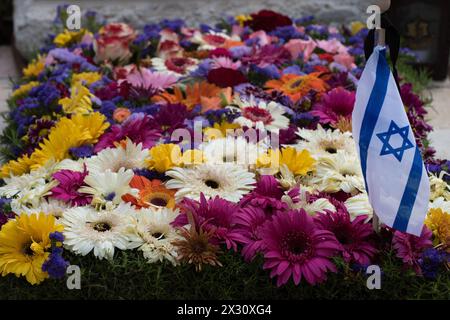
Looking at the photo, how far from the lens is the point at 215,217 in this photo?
82.9 inches

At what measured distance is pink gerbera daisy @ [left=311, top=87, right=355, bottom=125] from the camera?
2910mm

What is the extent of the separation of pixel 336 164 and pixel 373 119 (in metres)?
0.54

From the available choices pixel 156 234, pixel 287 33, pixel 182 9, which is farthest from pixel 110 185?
pixel 182 9

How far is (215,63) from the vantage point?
354cm

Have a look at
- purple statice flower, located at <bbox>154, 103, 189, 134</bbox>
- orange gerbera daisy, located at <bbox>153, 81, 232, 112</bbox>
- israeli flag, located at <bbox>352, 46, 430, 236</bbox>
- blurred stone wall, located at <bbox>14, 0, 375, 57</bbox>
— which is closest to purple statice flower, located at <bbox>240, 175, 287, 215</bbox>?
israeli flag, located at <bbox>352, 46, 430, 236</bbox>

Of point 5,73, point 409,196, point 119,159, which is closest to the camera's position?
point 409,196

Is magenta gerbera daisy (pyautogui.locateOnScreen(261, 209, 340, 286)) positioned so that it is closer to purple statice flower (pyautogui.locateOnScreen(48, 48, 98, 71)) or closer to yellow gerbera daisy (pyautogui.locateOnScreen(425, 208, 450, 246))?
yellow gerbera daisy (pyautogui.locateOnScreen(425, 208, 450, 246))

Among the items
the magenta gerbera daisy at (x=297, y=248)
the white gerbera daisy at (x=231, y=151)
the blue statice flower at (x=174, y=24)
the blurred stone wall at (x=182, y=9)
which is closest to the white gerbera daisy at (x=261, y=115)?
the white gerbera daisy at (x=231, y=151)

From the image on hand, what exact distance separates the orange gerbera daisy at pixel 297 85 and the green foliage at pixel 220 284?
129cm

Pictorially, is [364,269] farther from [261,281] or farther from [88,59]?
[88,59]

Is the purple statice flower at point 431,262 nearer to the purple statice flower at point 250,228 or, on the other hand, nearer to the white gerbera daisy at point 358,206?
the white gerbera daisy at point 358,206

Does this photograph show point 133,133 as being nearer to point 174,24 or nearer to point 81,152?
point 81,152

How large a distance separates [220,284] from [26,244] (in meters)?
0.55

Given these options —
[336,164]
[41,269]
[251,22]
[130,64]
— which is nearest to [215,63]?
→ [130,64]
